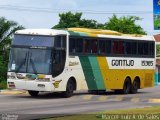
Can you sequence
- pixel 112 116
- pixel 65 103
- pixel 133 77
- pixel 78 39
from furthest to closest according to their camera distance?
pixel 133 77 → pixel 78 39 → pixel 65 103 → pixel 112 116

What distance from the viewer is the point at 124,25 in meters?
77.3

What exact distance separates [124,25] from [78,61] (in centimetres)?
4596

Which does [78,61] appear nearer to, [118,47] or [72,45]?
[72,45]

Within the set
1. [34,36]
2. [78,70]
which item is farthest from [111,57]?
[34,36]

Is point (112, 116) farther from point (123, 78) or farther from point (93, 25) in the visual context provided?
point (93, 25)

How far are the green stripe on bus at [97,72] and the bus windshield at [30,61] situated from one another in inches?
152

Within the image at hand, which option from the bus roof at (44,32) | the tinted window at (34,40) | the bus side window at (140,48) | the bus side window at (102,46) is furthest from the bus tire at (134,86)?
the tinted window at (34,40)

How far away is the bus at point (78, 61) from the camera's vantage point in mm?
29719

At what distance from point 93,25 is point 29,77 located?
4998cm

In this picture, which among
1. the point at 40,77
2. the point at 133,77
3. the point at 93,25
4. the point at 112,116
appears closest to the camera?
the point at 112,116

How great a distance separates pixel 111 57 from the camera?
1358 inches

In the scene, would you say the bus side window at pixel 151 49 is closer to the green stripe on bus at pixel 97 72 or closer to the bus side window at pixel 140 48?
the bus side window at pixel 140 48

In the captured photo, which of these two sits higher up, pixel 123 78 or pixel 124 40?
pixel 124 40

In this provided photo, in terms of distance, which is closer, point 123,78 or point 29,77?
point 29,77
